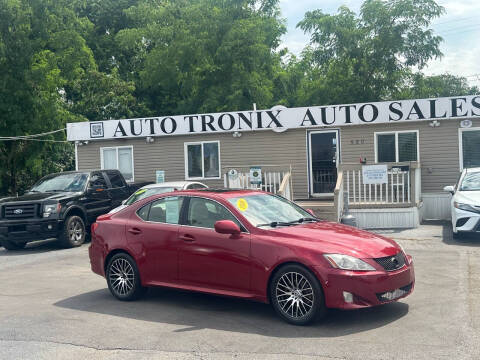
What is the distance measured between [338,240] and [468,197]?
7144mm

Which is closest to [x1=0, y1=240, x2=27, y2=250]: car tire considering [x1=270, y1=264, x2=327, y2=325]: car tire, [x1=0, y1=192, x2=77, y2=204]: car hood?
[x1=0, y1=192, x2=77, y2=204]: car hood

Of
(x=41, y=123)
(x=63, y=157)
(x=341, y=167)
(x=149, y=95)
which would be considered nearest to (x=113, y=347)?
(x=341, y=167)

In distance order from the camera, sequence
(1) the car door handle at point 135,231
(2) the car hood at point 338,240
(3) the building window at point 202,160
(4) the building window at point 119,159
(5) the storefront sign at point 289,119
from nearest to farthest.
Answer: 1. (2) the car hood at point 338,240
2. (1) the car door handle at point 135,231
3. (5) the storefront sign at point 289,119
4. (3) the building window at point 202,160
5. (4) the building window at point 119,159

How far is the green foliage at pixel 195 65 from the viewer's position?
25.8 metres

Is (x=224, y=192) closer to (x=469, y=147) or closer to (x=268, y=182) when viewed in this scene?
(x=268, y=182)

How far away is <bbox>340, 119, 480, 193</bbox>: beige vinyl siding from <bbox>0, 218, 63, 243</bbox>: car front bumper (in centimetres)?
875

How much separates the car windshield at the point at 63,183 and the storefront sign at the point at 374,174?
7.33 meters

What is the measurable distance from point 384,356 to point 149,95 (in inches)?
1339

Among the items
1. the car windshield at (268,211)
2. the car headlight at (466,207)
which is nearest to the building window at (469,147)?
the car headlight at (466,207)

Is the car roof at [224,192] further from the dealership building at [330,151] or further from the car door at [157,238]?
the dealership building at [330,151]

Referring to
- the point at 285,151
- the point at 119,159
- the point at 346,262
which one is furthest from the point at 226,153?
the point at 346,262

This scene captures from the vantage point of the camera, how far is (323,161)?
1797cm

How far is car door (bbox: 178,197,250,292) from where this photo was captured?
6.90m

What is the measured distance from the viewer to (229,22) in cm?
3241
